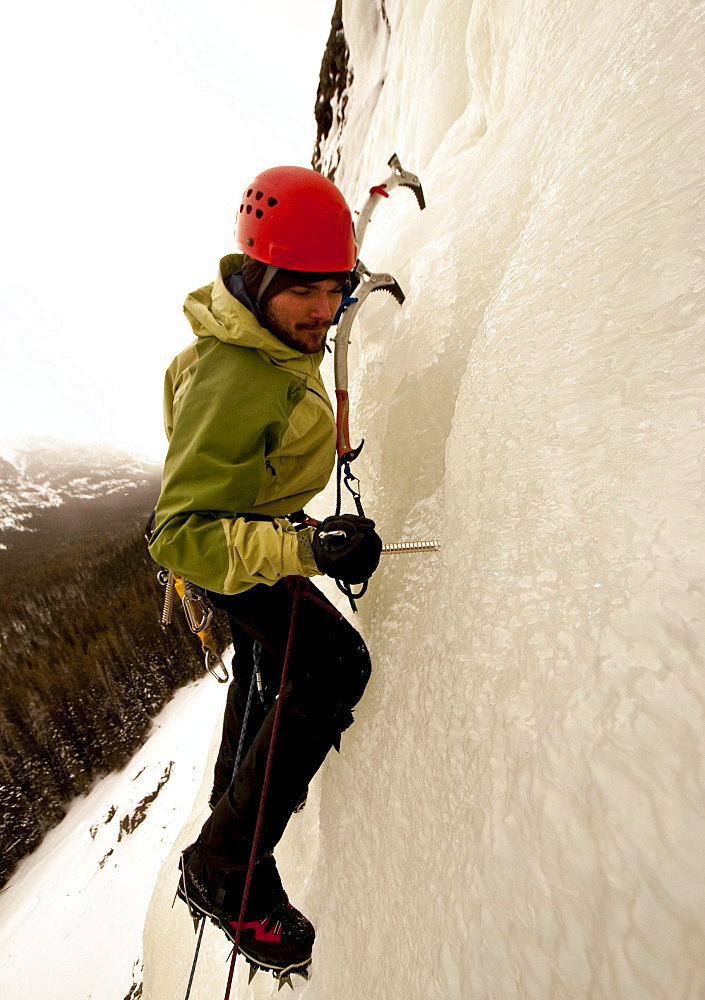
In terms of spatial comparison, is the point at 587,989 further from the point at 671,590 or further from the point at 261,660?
the point at 261,660

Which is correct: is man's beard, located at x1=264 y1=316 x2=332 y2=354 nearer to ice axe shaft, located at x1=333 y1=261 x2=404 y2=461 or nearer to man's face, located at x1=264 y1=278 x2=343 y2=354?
man's face, located at x1=264 y1=278 x2=343 y2=354

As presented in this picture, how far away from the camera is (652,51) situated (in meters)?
1.03

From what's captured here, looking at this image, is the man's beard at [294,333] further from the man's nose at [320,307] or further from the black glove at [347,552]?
the black glove at [347,552]

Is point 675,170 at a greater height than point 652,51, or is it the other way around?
point 652,51

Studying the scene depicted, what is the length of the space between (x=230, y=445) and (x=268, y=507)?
0.40 m

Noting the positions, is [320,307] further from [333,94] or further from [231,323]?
[333,94]

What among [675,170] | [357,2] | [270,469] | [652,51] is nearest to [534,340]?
[675,170]

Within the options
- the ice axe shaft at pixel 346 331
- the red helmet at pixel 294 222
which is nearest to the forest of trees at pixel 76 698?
the ice axe shaft at pixel 346 331

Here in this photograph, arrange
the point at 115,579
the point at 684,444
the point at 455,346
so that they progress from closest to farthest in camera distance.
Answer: the point at 684,444 < the point at 455,346 < the point at 115,579

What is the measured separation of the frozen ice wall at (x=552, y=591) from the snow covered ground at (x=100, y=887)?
10.7 meters

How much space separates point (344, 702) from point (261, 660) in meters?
0.41

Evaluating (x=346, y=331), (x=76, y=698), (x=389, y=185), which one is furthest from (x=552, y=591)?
(x=76, y=698)

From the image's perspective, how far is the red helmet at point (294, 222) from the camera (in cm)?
140

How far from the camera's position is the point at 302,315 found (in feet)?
4.72
